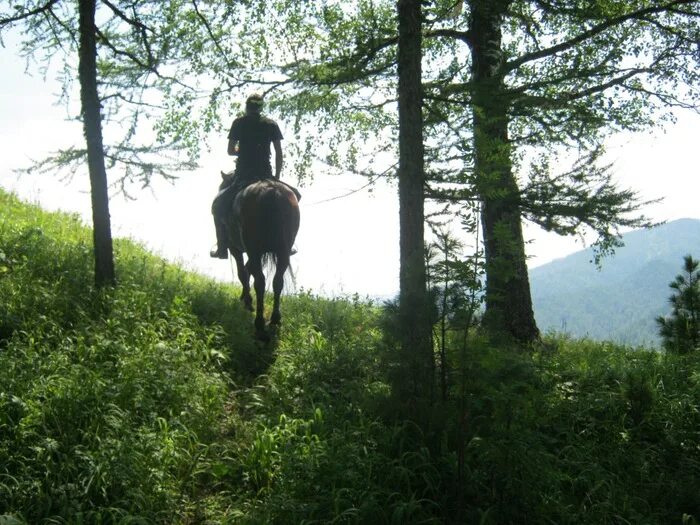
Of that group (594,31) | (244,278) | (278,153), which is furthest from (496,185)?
(244,278)

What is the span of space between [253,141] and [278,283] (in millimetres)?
2493

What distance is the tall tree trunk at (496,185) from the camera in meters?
5.15

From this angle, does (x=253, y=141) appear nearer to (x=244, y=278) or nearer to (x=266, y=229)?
(x=266, y=229)

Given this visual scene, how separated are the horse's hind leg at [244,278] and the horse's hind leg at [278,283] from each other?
89 cm

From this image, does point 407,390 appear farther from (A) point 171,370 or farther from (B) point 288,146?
(B) point 288,146

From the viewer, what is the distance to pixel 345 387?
22.6 ft

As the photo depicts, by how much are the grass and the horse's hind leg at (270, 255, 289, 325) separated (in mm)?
875

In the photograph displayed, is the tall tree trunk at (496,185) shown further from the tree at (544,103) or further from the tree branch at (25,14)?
the tree branch at (25,14)

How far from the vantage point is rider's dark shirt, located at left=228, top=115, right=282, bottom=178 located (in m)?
10.1

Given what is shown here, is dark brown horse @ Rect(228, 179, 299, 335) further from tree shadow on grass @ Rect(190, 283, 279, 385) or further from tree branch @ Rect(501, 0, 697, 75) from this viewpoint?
tree branch @ Rect(501, 0, 697, 75)

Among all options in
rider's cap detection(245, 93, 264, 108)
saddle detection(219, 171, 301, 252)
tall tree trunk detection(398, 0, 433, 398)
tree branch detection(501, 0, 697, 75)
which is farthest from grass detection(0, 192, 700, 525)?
tree branch detection(501, 0, 697, 75)

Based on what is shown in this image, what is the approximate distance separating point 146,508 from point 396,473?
200cm

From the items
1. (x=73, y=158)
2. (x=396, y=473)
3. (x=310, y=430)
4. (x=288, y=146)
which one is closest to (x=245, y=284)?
(x=288, y=146)

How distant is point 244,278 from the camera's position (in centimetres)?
1069
